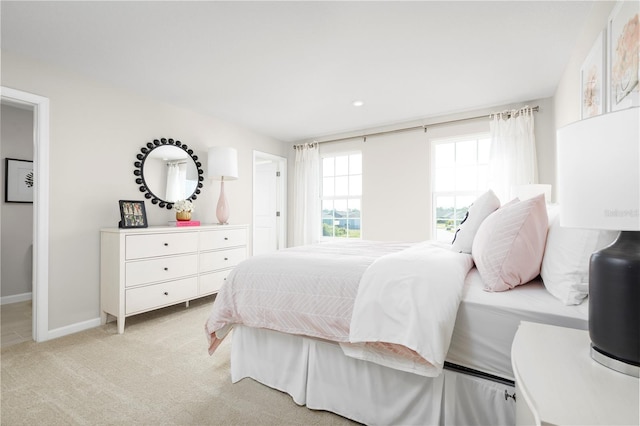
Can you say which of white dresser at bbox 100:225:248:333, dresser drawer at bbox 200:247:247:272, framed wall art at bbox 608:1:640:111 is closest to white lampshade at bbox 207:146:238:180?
white dresser at bbox 100:225:248:333

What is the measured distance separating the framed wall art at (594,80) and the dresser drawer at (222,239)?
352 cm

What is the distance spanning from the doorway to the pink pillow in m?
4.20

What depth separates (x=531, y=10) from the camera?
1.95m

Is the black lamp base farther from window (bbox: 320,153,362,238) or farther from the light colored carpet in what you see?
window (bbox: 320,153,362,238)

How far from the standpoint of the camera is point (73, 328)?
270 centimetres

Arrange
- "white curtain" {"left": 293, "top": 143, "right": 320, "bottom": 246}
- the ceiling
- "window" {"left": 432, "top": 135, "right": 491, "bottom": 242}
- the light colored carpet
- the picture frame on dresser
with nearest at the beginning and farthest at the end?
the light colored carpet < the ceiling < the picture frame on dresser < "window" {"left": 432, "top": 135, "right": 491, "bottom": 242} < "white curtain" {"left": 293, "top": 143, "right": 320, "bottom": 246}

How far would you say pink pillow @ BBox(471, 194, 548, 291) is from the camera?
130 cm

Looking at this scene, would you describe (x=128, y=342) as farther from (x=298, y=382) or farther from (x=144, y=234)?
(x=298, y=382)

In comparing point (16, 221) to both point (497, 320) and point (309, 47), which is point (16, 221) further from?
point (497, 320)

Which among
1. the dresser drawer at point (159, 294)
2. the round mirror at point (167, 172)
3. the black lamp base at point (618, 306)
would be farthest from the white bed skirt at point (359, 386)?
the round mirror at point (167, 172)

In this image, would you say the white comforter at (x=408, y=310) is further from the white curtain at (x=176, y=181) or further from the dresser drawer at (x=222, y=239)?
the white curtain at (x=176, y=181)

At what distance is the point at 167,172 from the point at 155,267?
124 centimetres

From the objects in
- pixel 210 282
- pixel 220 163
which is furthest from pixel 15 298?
pixel 220 163

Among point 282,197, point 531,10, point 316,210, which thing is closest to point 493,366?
point 531,10
